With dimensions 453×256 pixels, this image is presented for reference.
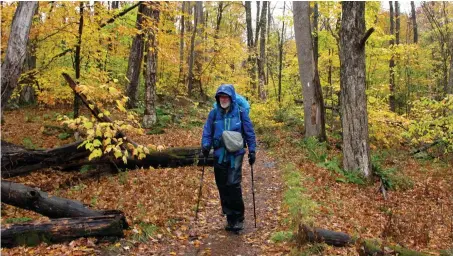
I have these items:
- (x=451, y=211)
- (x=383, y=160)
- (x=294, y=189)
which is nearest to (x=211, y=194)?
(x=294, y=189)

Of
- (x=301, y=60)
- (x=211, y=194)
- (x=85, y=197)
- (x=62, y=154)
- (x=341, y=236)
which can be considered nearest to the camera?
(x=341, y=236)

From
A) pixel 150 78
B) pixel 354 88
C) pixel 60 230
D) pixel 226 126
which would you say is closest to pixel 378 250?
pixel 226 126

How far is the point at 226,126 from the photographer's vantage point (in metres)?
6.41

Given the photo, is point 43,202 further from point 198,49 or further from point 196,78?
point 196,78

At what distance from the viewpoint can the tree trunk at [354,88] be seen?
33.5 feet

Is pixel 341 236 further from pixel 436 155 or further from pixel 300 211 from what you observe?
pixel 436 155

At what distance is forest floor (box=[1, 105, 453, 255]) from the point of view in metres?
5.88

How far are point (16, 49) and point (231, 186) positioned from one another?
4.70m

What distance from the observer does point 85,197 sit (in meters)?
8.15

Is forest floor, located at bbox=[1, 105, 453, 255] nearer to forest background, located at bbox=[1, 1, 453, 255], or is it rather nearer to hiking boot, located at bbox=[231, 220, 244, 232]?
hiking boot, located at bbox=[231, 220, 244, 232]

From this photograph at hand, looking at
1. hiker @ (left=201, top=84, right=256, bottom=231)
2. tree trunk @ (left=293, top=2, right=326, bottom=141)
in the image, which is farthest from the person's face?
tree trunk @ (left=293, top=2, right=326, bottom=141)

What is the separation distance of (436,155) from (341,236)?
1269cm

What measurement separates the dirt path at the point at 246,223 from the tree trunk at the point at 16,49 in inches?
169

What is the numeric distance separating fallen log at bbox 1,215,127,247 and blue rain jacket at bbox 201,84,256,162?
1960mm
